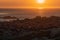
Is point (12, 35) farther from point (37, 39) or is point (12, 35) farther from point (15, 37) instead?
point (37, 39)

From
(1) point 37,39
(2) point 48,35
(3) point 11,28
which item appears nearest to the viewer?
(1) point 37,39

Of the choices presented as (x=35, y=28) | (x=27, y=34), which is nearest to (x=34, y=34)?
(x=27, y=34)

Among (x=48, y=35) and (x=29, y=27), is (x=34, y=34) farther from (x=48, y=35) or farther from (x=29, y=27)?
(x=29, y=27)

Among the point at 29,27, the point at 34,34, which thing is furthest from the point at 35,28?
the point at 34,34

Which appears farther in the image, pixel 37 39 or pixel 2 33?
pixel 2 33

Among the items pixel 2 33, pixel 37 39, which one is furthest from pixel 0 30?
pixel 37 39

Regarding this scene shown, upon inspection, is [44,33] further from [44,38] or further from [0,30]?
[0,30]

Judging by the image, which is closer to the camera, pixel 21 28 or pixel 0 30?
pixel 0 30

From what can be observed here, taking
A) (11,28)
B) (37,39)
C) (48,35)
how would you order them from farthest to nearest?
(11,28), (48,35), (37,39)
